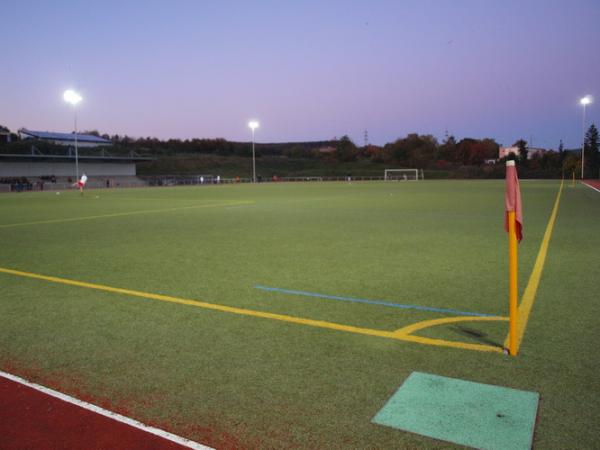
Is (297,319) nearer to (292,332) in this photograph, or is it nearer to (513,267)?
(292,332)

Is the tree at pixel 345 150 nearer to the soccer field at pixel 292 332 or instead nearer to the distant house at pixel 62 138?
the distant house at pixel 62 138

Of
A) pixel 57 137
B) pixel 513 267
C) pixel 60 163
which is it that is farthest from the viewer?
pixel 57 137

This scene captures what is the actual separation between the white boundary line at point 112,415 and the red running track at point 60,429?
Result: 3 cm

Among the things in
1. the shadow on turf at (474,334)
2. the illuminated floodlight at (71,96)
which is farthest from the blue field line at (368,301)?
the illuminated floodlight at (71,96)

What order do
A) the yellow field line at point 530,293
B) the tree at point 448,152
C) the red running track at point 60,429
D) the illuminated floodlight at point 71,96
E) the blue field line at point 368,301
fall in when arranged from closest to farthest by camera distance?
→ the red running track at point 60,429 < the yellow field line at point 530,293 < the blue field line at point 368,301 < the illuminated floodlight at point 71,96 < the tree at point 448,152

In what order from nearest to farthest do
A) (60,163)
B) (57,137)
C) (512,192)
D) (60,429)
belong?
(60,429) → (512,192) → (60,163) → (57,137)

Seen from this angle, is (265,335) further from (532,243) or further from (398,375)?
(532,243)

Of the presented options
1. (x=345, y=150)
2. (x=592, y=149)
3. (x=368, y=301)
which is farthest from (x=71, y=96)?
(x=592, y=149)

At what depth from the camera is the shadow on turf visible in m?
4.55

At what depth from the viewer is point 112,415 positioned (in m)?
3.25

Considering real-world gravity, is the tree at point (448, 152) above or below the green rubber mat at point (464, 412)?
above

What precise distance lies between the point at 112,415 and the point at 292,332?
79.1 inches

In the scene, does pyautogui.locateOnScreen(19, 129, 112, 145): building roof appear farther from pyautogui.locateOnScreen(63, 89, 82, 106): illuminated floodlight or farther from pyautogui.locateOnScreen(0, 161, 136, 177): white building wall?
pyautogui.locateOnScreen(63, 89, 82, 106): illuminated floodlight

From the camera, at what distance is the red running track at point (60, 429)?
9.53 ft
